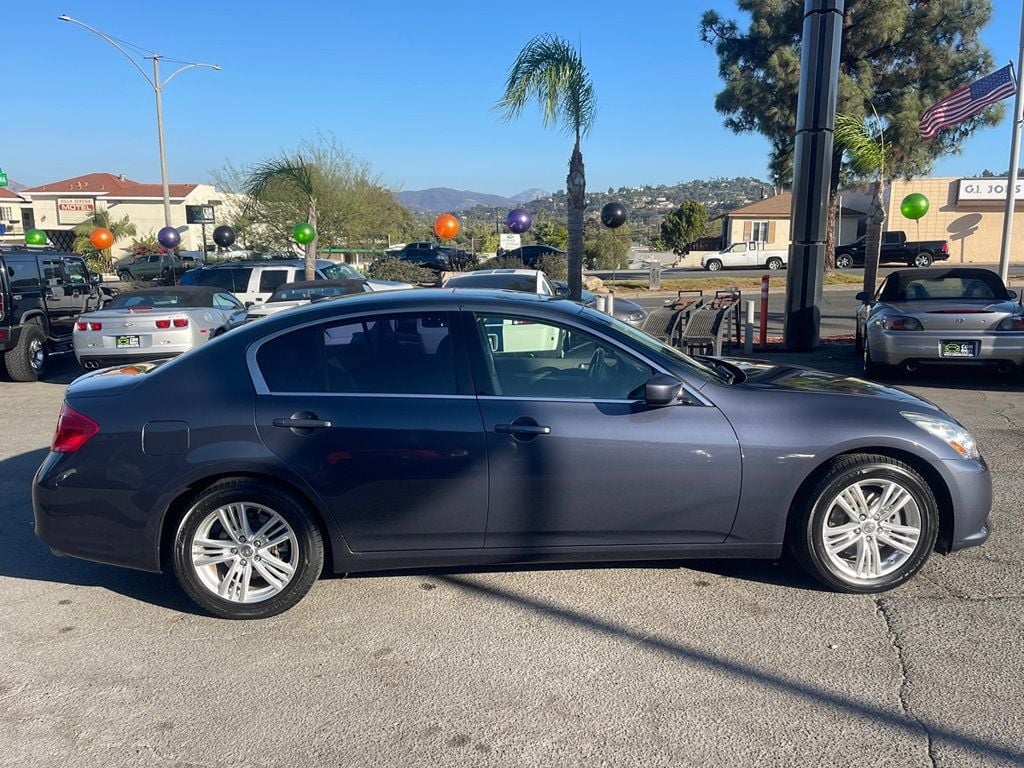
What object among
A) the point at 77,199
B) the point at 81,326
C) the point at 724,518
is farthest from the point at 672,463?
the point at 77,199

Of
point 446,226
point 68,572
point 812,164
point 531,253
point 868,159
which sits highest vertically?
point 868,159

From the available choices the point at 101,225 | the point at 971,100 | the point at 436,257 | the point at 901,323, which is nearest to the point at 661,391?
the point at 901,323

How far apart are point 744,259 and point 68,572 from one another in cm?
4019

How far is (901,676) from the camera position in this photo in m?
3.33

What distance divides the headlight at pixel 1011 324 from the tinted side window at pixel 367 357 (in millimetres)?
7421

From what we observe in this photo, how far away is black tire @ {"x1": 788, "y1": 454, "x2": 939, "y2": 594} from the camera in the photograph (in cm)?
394

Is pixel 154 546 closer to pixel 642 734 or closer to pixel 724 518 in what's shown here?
pixel 642 734

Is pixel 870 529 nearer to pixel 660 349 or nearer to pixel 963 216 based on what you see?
pixel 660 349

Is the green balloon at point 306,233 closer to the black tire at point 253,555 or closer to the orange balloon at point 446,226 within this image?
the orange balloon at point 446,226

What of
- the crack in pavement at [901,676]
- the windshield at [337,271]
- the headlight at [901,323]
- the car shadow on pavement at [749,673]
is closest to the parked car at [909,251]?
the windshield at [337,271]

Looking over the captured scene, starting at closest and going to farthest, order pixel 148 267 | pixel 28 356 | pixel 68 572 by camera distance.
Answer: pixel 68 572 < pixel 28 356 < pixel 148 267

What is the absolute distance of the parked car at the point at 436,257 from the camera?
33.8 metres

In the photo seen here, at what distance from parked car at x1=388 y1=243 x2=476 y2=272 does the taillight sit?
28894 mm

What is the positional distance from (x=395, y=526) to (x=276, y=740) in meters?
1.14
